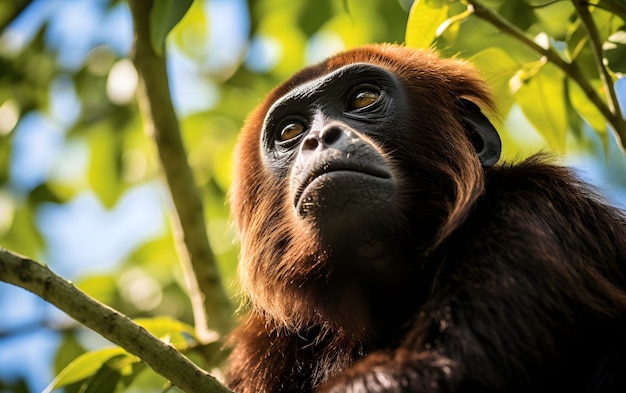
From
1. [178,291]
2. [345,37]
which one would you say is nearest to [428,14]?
[345,37]

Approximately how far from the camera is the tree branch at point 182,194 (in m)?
5.65

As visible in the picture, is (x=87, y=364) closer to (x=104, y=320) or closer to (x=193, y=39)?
(x=104, y=320)

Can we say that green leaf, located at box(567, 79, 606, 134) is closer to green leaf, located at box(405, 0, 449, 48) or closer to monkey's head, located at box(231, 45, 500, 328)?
monkey's head, located at box(231, 45, 500, 328)

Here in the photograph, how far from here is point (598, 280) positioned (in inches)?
143

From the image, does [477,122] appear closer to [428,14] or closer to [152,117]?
[428,14]

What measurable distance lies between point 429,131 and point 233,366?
1774 mm

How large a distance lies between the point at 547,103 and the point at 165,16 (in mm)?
2226

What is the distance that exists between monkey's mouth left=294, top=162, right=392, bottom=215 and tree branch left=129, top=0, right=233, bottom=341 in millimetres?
1850

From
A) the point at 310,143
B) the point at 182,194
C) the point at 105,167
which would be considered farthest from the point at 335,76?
the point at 105,167

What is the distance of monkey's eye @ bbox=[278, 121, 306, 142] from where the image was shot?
466cm

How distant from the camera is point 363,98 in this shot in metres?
4.58

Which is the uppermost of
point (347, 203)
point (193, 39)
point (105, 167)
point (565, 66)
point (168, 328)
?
point (565, 66)

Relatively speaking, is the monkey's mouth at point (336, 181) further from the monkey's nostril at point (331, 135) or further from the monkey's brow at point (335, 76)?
the monkey's brow at point (335, 76)

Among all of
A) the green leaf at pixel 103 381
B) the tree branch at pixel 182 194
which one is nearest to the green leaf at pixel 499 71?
the tree branch at pixel 182 194
